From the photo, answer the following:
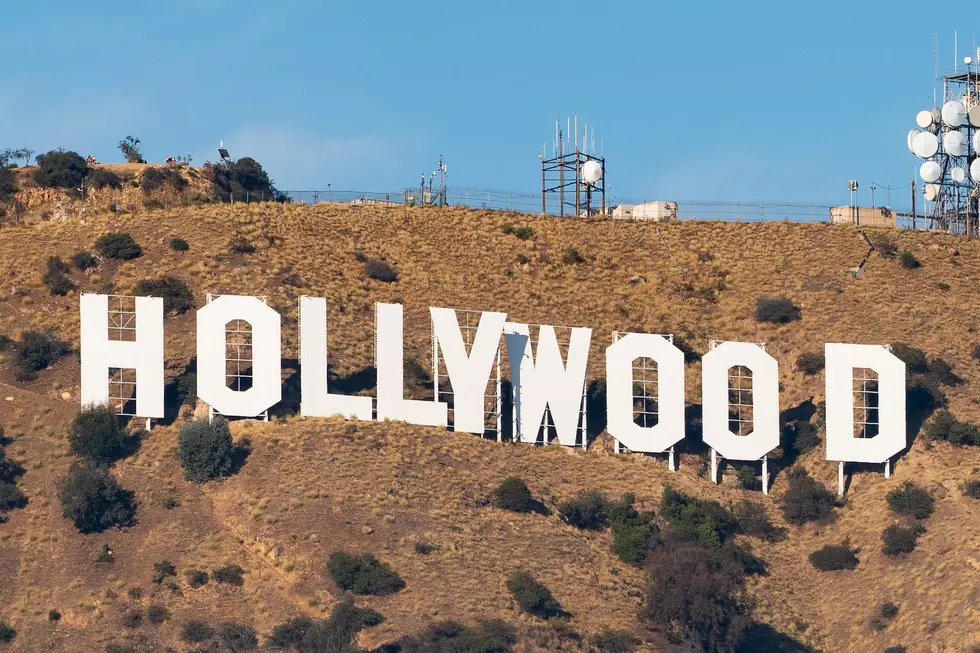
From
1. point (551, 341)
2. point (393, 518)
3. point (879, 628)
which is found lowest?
point (879, 628)

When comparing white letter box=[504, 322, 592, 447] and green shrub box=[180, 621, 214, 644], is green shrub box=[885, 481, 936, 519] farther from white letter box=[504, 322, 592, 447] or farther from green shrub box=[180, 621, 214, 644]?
green shrub box=[180, 621, 214, 644]

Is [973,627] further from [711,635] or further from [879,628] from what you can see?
[711,635]

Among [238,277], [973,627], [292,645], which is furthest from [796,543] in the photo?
[238,277]

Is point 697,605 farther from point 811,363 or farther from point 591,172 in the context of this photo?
point 591,172

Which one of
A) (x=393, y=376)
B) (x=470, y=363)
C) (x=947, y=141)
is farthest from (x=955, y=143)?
(x=393, y=376)

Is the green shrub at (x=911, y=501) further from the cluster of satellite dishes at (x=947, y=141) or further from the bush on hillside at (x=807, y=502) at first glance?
the cluster of satellite dishes at (x=947, y=141)

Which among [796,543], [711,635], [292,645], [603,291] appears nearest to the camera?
[292,645]
